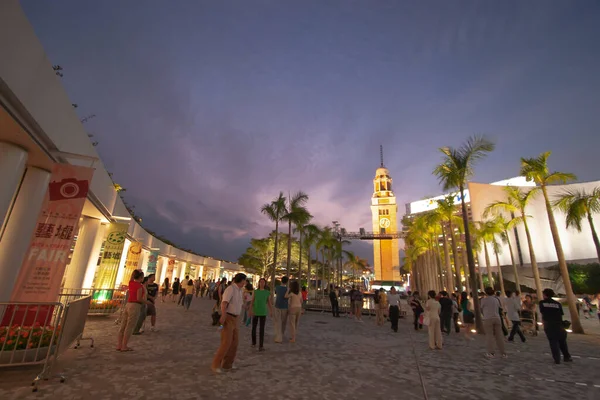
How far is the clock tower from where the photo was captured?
84.5 m

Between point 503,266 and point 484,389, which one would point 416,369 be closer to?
point 484,389

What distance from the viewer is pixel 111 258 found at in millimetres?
Answer: 13844

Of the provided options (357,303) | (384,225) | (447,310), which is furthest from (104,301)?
(384,225)

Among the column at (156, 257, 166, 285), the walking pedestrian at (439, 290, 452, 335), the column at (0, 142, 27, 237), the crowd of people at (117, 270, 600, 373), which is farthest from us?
the column at (156, 257, 166, 285)

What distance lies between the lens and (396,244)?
285ft

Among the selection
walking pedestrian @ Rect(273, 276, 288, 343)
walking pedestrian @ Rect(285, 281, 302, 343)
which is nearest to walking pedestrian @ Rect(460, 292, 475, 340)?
walking pedestrian @ Rect(285, 281, 302, 343)

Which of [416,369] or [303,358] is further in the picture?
[303,358]

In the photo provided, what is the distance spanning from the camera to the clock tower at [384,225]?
8450cm

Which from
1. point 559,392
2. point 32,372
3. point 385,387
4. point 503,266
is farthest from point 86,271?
point 503,266

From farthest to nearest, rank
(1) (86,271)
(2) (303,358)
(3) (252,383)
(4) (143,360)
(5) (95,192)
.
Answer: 1. (1) (86,271)
2. (5) (95,192)
3. (2) (303,358)
4. (4) (143,360)
5. (3) (252,383)

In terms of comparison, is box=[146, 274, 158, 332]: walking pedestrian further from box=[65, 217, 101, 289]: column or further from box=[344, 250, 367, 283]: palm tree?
box=[344, 250, 367, 283]: palm tree

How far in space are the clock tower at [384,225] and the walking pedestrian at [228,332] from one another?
3308 inches

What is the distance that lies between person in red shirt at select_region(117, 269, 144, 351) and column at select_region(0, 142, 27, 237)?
3.03 m

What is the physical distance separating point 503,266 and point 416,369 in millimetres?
61650
